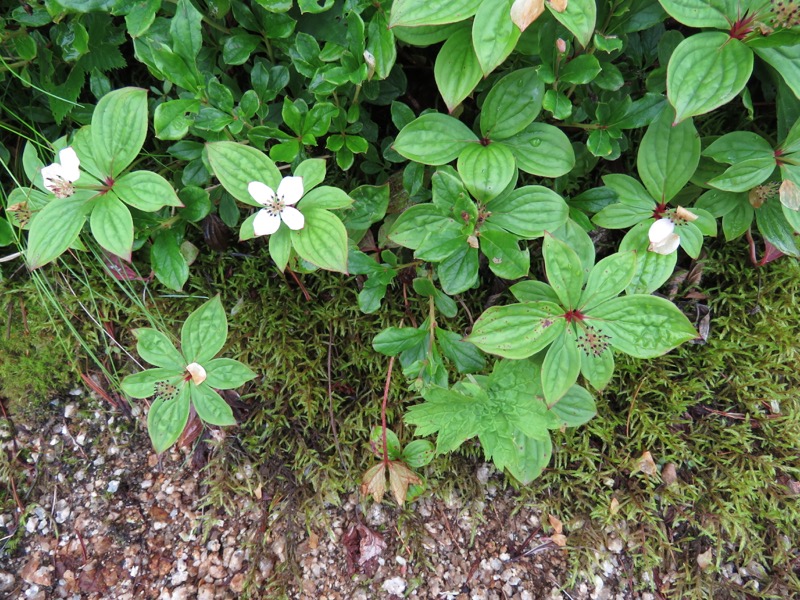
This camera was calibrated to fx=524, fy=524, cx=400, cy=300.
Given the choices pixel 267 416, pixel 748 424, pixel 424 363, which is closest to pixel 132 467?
pixel 267 416

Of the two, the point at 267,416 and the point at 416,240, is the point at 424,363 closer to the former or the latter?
the point at 416,240

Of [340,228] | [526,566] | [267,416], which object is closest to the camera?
[340,228]

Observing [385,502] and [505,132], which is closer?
[505,132]

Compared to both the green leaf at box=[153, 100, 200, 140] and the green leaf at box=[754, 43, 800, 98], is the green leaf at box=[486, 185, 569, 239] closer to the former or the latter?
the green leaf at box=[754, 43, 800, 98]

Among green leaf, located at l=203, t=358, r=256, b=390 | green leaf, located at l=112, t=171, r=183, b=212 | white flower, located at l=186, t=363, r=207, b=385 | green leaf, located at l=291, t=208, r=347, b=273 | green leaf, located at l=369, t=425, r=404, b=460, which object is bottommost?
green leaf, located at l=369, t=425, r=404, b=460

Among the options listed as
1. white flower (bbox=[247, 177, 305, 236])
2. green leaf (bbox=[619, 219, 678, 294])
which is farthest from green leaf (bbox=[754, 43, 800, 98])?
white flower (bbox=[247, 177, 305, 236])

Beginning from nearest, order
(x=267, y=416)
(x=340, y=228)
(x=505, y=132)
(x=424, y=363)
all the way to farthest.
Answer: (x=340, y=228)
(x=505, y=132)
(x=424, y=363)
(x=267, y=416)

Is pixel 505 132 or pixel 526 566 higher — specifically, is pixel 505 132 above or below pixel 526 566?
above

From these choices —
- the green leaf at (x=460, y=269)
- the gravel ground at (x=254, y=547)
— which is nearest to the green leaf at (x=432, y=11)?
the green leaf at (x=460, y=269)
